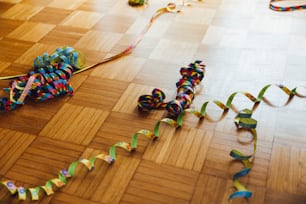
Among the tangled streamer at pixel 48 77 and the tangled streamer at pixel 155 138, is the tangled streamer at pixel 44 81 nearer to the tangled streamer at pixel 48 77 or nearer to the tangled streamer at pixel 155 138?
the tangled streamer at pixel 48 77

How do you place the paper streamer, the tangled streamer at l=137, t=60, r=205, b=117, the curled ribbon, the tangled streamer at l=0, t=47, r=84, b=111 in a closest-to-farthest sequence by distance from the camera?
1. the curled ribbon
2. the tangled streamer at l=137, t=60, r=205, b=117
3. the tangled streamer at l=0, t=47, r=84, b=111
4. the paper streamer

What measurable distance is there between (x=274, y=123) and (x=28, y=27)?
1.81 metres

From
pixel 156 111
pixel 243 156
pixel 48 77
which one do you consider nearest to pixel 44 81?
pixel 48 77

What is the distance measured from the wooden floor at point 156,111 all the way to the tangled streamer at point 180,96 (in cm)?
4

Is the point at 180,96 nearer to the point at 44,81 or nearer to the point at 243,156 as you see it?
the point at 243,156

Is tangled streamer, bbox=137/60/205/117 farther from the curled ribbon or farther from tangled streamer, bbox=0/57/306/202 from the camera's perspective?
the curled ribbon

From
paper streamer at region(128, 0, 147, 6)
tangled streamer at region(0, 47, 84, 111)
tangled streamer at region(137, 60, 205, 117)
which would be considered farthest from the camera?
paper streamer at region(128, 0, 147, 6)

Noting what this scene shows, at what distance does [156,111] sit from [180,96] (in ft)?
0.45

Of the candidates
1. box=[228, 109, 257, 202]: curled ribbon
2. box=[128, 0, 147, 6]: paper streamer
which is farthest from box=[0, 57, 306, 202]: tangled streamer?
box=[128, 0, 147, 6]: paper streamer

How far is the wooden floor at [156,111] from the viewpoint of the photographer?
1.55 metres

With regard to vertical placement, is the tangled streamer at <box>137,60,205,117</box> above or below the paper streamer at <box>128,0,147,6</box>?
below

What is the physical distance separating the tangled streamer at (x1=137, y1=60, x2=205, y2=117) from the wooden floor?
0.14 ft

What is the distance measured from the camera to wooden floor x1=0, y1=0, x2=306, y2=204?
5.09 ft

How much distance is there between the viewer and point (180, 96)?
→ 1.93 m
